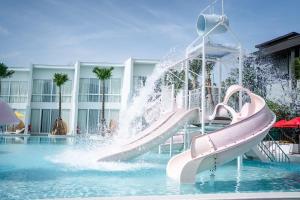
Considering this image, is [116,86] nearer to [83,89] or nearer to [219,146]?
[83,89]

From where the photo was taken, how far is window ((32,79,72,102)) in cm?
4022

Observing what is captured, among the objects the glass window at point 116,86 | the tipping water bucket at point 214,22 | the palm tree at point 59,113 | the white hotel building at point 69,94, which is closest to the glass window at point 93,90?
the white hotel building at point 69,94

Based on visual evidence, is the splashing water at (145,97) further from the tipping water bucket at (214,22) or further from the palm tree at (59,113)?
the palm tree at (59,113)

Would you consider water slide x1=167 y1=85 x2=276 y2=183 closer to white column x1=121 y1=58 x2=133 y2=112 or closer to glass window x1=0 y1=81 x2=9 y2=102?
white column x1=121 y1=58 x2=133 y2=112

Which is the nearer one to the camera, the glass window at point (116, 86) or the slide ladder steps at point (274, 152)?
the slide ladder steps at point (274, 152)

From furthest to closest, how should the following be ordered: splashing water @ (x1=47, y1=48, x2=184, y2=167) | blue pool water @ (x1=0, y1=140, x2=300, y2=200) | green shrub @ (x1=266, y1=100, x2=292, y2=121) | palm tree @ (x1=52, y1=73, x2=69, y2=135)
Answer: palm tree @ (x1=52, y1=73, x2=69, y2=135), green shrub @ (x1=266, y1=100, x2=292, y2=121), splashing water @ (x1=47, y1=48, x2=184, y2=167), blue pool water @ (x1=0, y1=140, x2=300, y2=200)

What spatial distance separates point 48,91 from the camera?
40.4 meters

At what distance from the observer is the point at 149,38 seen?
17734 mm

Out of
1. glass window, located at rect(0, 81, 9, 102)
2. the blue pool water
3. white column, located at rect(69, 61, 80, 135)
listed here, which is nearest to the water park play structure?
the blue pool water

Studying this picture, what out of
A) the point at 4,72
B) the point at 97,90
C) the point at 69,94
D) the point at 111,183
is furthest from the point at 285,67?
the point at 4,72

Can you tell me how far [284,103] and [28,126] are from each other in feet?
88.1

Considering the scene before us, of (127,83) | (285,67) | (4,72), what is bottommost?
(127,83)

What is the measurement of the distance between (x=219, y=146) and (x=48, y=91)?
1337 inches

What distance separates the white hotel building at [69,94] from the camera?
128ft
